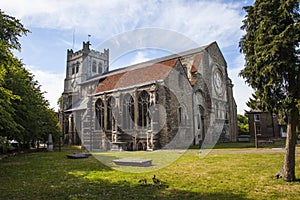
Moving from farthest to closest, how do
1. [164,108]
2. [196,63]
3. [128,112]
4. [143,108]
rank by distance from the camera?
1. [196,63]
2. [128,112]
3. [143,108]
4. [164,108]

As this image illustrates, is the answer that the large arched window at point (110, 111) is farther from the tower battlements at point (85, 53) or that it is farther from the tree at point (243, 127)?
the tree at point (243, 127)

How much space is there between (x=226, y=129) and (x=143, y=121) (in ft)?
55.3

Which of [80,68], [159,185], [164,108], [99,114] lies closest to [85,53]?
[80,68]

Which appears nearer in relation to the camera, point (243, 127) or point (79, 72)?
point (243, 127)

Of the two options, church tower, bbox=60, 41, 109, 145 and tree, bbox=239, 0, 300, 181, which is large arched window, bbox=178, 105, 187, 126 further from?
church tower, bbox=60, 41, 109, 145

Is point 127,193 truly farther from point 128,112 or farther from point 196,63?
point 196,63

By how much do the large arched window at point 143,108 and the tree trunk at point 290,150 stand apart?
1743cm

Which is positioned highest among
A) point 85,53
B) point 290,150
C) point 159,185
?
point 85,53

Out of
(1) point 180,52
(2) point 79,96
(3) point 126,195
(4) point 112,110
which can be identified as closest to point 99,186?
(3) point 126,195

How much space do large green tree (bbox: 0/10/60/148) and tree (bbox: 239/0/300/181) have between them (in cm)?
869

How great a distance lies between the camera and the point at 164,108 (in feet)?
81.0

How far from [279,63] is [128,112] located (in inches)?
805

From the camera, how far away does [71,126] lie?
4041cm

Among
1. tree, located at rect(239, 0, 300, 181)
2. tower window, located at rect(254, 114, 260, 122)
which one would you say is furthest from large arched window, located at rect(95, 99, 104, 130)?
tower window, located at rect(254, 114, 260, 122)
